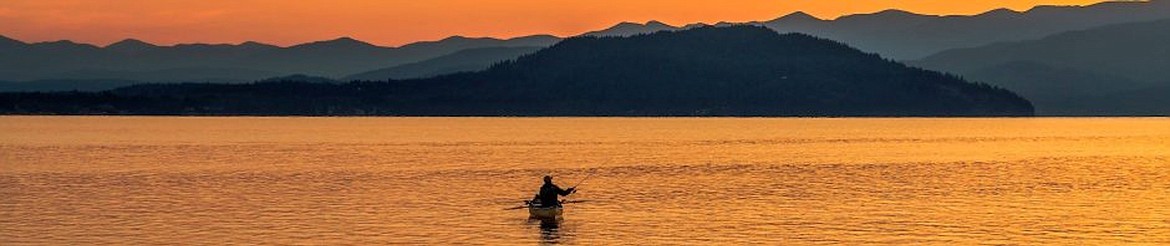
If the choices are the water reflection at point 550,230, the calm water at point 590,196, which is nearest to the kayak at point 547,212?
the water reflection at point 550,230

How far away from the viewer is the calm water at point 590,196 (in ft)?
180

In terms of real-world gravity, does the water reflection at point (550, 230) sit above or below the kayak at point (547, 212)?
below

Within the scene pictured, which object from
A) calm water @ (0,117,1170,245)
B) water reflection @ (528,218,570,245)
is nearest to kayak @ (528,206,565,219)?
water reflection @ (528,218,570,245)

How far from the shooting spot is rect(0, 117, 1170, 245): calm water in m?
54.8

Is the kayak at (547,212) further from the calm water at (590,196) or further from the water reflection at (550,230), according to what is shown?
the calm water at (590,196)

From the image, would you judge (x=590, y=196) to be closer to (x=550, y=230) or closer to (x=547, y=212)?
(x=547, y=212)

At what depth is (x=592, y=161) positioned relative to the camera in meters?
118

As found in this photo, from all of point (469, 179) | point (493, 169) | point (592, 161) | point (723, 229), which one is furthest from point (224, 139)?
point (723, 229)

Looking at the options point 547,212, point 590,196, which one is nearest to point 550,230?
point 547,212

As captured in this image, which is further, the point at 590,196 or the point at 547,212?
the point at 590,196

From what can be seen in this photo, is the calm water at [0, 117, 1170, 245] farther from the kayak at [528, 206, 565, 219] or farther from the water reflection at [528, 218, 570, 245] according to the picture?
the kayak at [528, 206, 565, 219]

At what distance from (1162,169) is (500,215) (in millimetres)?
53807

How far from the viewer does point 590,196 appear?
75.2m

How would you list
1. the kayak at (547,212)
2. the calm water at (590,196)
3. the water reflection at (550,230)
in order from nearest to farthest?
the water reflection at (550,230)
the calm water at (590,196)
the kayak at (547,212)
